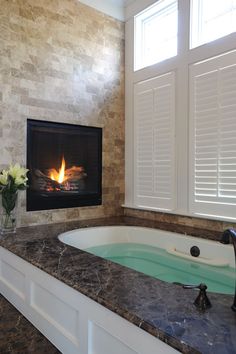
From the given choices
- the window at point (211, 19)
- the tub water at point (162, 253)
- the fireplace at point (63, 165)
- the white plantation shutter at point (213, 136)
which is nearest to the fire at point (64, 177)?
the fireplace at point (63, 165)

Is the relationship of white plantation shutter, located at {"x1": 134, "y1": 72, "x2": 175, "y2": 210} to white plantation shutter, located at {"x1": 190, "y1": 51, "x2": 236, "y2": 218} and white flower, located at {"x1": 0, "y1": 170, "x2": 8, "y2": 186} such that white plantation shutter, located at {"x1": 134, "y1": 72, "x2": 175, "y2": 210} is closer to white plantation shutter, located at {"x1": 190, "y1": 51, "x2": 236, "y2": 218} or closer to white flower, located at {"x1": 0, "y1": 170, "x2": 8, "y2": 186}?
white plantation shutter, located at {"x1": 190, "y1": 51, "x2": 236, "y2": 218}

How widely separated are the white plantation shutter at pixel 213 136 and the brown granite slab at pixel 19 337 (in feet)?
5.57

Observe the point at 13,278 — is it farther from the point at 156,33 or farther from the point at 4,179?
the point at 156,33

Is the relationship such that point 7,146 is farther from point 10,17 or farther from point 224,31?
point 224,31

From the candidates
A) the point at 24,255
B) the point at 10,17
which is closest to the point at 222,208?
the point at 24,255

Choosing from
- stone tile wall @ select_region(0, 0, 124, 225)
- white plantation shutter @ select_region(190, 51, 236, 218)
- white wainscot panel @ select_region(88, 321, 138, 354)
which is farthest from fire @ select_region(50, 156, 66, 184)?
white wainscot panel @ select_region(88, 321, 138, 354)

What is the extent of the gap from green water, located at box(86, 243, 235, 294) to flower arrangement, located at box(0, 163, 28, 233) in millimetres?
779

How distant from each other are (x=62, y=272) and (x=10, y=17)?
7.80ft

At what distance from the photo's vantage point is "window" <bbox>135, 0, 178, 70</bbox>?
298 cm

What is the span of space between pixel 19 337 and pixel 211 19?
296cm

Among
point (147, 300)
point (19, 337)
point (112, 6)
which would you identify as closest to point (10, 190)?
point (19, 337)

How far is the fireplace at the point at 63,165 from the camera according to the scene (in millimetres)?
2797

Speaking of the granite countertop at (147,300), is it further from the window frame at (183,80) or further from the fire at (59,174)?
the window frame at (183,80)

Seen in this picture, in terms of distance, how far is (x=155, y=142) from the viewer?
3.06 meters
